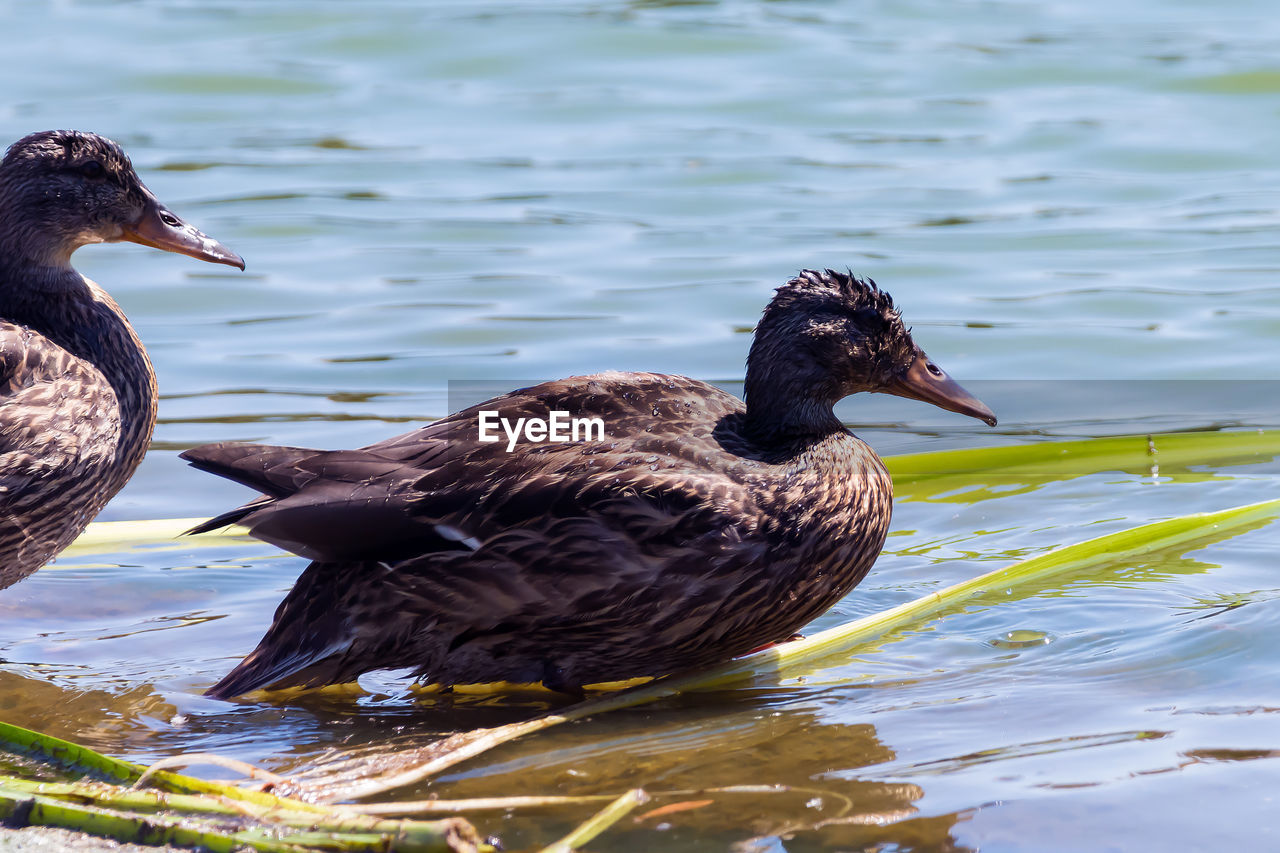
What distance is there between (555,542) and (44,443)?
1.48 metres

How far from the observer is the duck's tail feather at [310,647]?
4.16 metres

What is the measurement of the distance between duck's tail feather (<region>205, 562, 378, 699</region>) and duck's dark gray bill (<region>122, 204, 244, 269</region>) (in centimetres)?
140

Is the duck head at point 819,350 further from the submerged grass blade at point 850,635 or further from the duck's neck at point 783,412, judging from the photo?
the submerged grass blade at point 850,635

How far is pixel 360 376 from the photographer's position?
737cm

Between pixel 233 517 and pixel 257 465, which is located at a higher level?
pixel 257 465

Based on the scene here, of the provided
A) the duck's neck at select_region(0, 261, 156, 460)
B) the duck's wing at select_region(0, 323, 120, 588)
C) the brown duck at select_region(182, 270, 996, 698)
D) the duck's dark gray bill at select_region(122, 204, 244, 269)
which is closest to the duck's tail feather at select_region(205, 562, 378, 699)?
the brown duck at select_region(182, 270, 996, 698)

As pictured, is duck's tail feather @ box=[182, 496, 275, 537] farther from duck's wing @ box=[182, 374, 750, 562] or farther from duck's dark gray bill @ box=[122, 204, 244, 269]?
duck's dark gray bill @ box=[122, 204, 244, 269]

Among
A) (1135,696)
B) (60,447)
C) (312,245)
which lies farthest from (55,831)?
(312,245)

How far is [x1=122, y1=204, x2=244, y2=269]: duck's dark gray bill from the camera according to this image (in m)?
5.15

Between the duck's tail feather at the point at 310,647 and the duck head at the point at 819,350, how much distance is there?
1.25 m

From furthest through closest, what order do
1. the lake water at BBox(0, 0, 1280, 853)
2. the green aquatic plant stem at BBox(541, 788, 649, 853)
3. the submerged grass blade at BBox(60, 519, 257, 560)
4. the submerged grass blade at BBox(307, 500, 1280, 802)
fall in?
the submerged grass blade at BBox(60, 519, 257, 560), the lake water at BBox(0, 0, 1280, 853), the submerged grass blade at BBox(307, 500, 1280, 802), the green aquatic plant stem at BBox(541, 788, 649, 853)

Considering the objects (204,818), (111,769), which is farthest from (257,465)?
(204,818)

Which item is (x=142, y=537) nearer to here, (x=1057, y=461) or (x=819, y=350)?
(x=819, y=350)

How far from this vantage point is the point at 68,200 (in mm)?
4984
